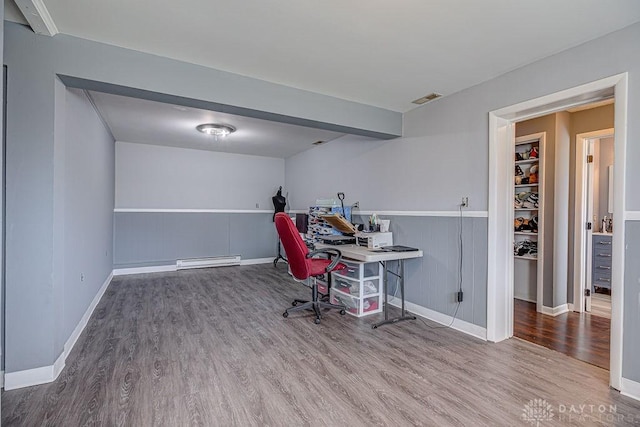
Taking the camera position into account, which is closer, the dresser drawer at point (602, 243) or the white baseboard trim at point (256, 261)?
the dresser drawer at point (602, 243)

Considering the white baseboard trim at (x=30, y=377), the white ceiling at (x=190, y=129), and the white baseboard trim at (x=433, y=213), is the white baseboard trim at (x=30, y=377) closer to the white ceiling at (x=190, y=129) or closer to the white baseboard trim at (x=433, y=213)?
the white ceiling at (x=190, y=129)

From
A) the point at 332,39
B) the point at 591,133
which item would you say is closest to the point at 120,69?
the point at 332,39

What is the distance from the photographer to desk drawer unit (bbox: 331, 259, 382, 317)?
3.51 metres

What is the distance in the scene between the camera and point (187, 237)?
6105mm

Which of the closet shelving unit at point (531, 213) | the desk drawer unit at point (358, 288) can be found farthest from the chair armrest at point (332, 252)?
the closet shelving unit at point (531, 213)

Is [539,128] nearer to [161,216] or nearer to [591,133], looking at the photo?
[591,133]

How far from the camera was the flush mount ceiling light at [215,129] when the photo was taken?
4504mm

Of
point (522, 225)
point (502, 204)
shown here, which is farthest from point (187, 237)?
point (522, 225)

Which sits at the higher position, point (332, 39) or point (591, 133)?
point (332, 39)

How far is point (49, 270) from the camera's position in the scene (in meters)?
2.16

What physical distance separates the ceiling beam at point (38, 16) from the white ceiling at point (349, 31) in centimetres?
4

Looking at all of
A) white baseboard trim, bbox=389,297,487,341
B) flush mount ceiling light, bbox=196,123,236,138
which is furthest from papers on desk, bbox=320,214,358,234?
flush mount ceiling light, bbox=196,123,236,138

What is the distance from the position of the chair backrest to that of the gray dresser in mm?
3791

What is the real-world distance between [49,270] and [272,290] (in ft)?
9.20
